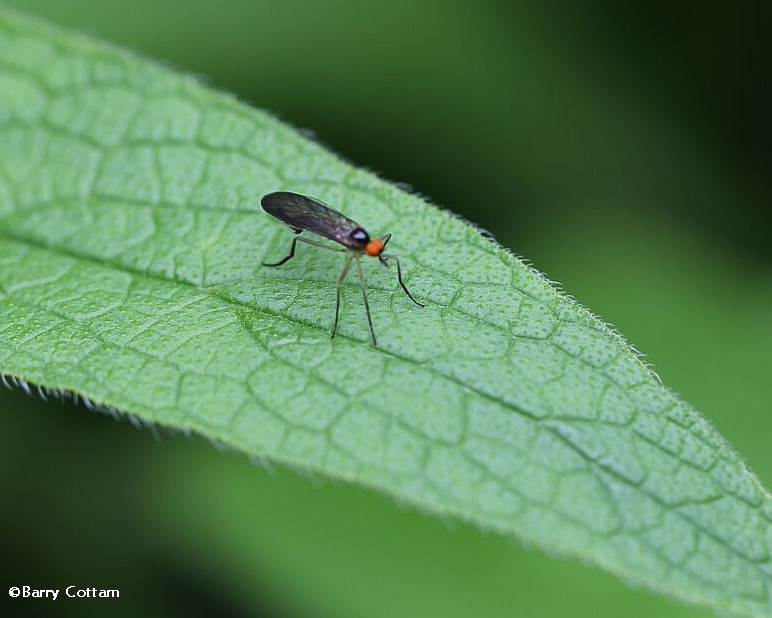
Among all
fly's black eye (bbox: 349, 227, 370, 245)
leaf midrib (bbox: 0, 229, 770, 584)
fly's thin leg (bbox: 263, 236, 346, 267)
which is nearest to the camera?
leaf midrib (bbox: 0, 229, 770, 584)

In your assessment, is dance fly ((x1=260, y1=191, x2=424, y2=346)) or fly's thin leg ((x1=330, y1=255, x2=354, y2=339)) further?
dance fly ((x1=260, y1=191, x2=424, y2=346))

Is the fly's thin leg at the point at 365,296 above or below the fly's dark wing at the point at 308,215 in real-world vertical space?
below

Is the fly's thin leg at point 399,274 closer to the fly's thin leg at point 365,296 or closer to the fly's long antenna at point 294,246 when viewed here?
the fly's thin leg at point 365,296

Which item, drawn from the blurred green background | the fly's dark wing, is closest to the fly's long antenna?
the fly's dark wing

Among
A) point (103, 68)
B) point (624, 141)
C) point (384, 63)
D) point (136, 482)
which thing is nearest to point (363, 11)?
point (384, 63)

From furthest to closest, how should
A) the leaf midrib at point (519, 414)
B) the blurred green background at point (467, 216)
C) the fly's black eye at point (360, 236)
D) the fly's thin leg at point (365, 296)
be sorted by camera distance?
the blurred green background at point (467, 216)
the fly's black eye at point (360, 236)
the fly's thin leg at point (365, 296)
the leaf midrib at point (519, 414)

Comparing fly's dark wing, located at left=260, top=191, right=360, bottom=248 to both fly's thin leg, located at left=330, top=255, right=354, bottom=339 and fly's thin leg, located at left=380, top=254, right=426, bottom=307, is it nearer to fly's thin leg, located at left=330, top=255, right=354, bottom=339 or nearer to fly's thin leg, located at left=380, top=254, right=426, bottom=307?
fly's thin leg, located at left=330, top=255, right=354, bottom=339

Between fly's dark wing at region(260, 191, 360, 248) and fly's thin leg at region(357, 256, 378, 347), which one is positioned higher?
fly's dark wing at region(260, 191, 360, 248)

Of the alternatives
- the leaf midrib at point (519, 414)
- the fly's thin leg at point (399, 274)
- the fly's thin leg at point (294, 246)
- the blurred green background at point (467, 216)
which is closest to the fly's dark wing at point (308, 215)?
the fly's thin leg at point (294, 246)
